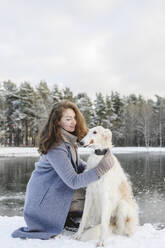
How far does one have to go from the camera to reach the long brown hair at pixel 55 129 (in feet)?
10.8

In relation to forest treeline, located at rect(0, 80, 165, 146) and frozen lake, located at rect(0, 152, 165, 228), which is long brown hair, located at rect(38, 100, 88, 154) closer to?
frozen lake, located at rect(0, 152, 165, 228)

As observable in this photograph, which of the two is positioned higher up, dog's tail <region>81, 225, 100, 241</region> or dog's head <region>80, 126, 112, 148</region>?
dog's head <region>80, 126, 112, 148</region>

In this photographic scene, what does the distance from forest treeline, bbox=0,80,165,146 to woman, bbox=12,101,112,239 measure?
115ft

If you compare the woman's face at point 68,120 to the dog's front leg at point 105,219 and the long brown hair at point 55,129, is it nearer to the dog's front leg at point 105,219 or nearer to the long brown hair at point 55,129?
the long brown hair at point 55,129

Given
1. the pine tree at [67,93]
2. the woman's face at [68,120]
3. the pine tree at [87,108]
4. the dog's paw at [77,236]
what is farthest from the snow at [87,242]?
the pine tree at [67,93]

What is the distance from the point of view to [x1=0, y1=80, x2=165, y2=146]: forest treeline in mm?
41719

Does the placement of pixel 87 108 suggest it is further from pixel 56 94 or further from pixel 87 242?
pixel 87 242

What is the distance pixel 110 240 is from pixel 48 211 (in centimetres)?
86

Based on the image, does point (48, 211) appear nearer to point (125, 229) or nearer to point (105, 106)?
point (125, 229)

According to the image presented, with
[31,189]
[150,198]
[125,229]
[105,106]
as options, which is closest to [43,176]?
[31,189]

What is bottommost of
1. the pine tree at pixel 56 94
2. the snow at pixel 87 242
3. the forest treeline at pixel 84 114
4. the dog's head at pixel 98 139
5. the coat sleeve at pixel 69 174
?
the snow at pixel 87 242

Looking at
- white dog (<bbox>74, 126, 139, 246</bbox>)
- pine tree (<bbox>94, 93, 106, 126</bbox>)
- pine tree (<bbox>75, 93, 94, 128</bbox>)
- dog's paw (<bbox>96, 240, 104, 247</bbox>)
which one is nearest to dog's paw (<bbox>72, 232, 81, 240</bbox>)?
white dog (<bbox>74, 126, 139, 246</bbox>)

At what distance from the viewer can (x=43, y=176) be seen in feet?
10.9

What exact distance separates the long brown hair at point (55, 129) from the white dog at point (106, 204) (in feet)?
1.37
